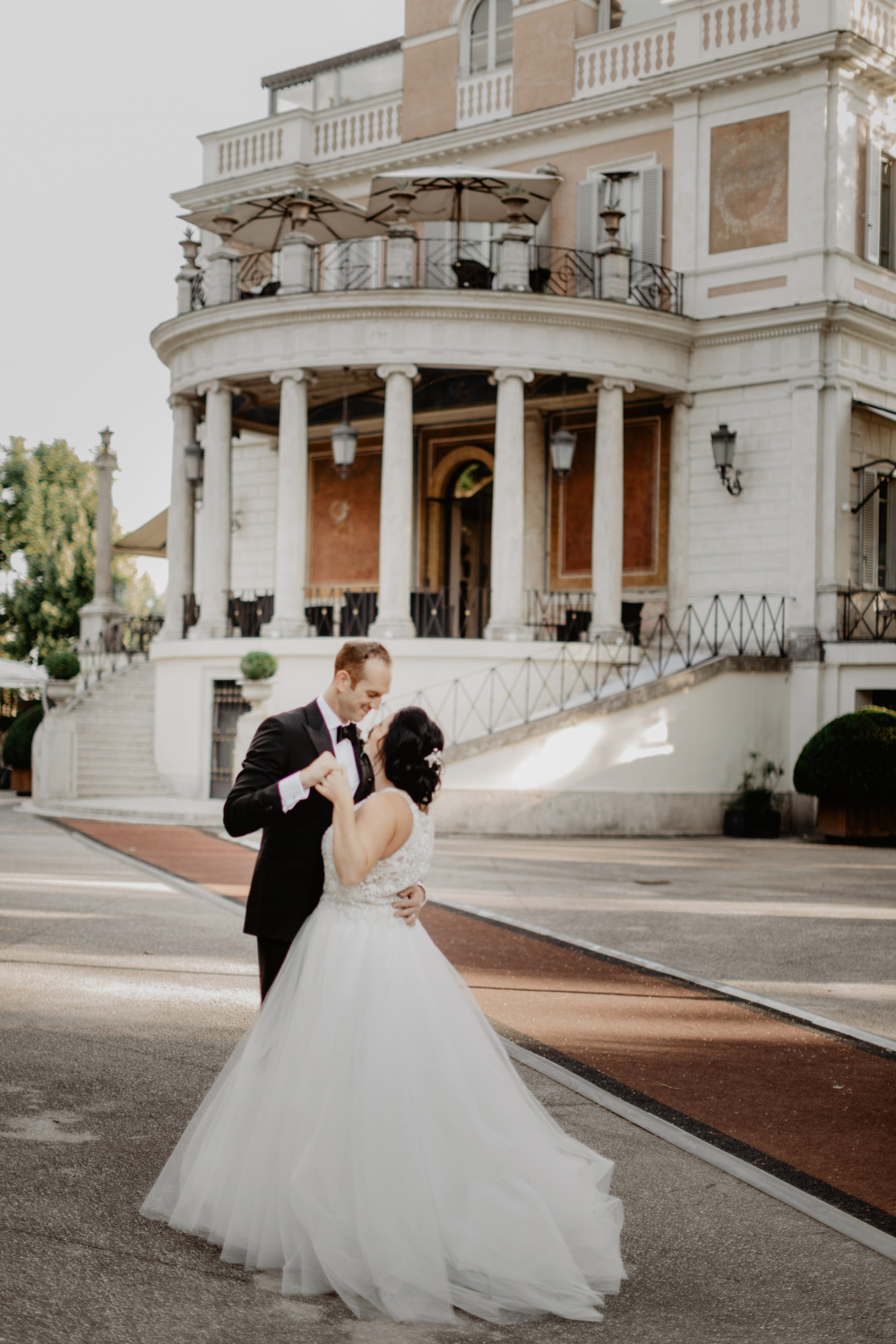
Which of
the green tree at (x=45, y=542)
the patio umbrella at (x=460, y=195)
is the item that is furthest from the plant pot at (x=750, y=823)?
the green tree at (x=45, y=542)

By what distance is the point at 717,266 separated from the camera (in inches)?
879

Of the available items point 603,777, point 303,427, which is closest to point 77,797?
point 303,427

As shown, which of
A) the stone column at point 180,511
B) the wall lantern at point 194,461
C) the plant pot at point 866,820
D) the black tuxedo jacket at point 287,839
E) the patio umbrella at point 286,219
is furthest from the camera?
the stone column at point 180,511

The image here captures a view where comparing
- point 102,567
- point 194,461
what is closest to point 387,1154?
point 194,461

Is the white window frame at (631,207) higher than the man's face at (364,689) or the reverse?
higher

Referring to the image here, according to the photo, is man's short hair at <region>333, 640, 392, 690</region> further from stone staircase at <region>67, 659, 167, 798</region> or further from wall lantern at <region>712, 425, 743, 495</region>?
stone staircase at <region>67, 659, 167, 798</region>

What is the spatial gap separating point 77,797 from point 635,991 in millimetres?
15577

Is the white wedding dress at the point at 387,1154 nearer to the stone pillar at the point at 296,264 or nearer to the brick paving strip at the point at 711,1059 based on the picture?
the brick paving strip at the point at 711,1059

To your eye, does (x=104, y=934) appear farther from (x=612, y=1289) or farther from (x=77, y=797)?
(x=77, y=797)

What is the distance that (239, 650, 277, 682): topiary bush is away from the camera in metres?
20.4

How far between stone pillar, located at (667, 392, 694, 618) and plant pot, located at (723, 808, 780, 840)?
4020 mm

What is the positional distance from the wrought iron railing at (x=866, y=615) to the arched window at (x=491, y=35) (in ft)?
37.9

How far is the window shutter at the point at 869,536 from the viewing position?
22.2 m

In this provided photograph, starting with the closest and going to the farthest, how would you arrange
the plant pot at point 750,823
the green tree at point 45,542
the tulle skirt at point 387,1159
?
the tulle skirt at point 387,1159
the plant pot at point 750,823
the green tree at point 45,542
